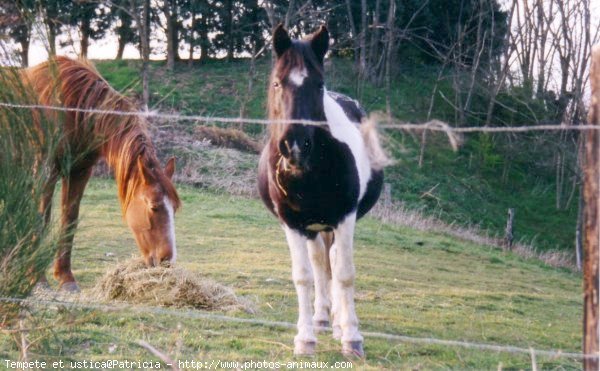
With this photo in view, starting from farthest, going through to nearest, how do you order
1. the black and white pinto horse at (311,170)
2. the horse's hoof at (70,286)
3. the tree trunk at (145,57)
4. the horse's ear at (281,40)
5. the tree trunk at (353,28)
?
the tree trunk at (353,28), the tree trunk at (145,57), the horse's hoof at (70,286), the horse's ear at (281,40), the black and white pinto horse at (311,170)

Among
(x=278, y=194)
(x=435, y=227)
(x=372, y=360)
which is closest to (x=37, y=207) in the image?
(x=278, y=194)

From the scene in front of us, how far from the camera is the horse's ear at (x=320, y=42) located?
467 cm

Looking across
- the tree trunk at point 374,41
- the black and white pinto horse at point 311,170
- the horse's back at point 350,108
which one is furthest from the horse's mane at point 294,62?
the tree trunk at point 374,41

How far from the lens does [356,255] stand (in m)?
11.9

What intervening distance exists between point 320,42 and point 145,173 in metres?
2.33

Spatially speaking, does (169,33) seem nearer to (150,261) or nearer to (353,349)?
(150,261)

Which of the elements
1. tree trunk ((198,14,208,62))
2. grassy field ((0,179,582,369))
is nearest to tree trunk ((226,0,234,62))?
tree trunk ((198,14,208,62))

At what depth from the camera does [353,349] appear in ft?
16.2

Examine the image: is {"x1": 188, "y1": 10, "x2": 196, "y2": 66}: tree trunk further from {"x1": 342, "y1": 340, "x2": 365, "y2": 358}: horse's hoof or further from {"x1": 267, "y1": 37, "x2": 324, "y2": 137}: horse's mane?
{"x1": 342, "y1": 340, "x2": 365, "y2": 358}: horse's hoof

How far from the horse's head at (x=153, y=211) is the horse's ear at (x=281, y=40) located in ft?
7.25

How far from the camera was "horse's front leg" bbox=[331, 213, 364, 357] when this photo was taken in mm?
4973

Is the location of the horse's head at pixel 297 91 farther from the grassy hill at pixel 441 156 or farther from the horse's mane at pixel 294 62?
the grassy hill at pixel 441 156

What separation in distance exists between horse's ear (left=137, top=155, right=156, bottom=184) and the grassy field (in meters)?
1.23

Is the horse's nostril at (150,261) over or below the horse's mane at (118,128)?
below
